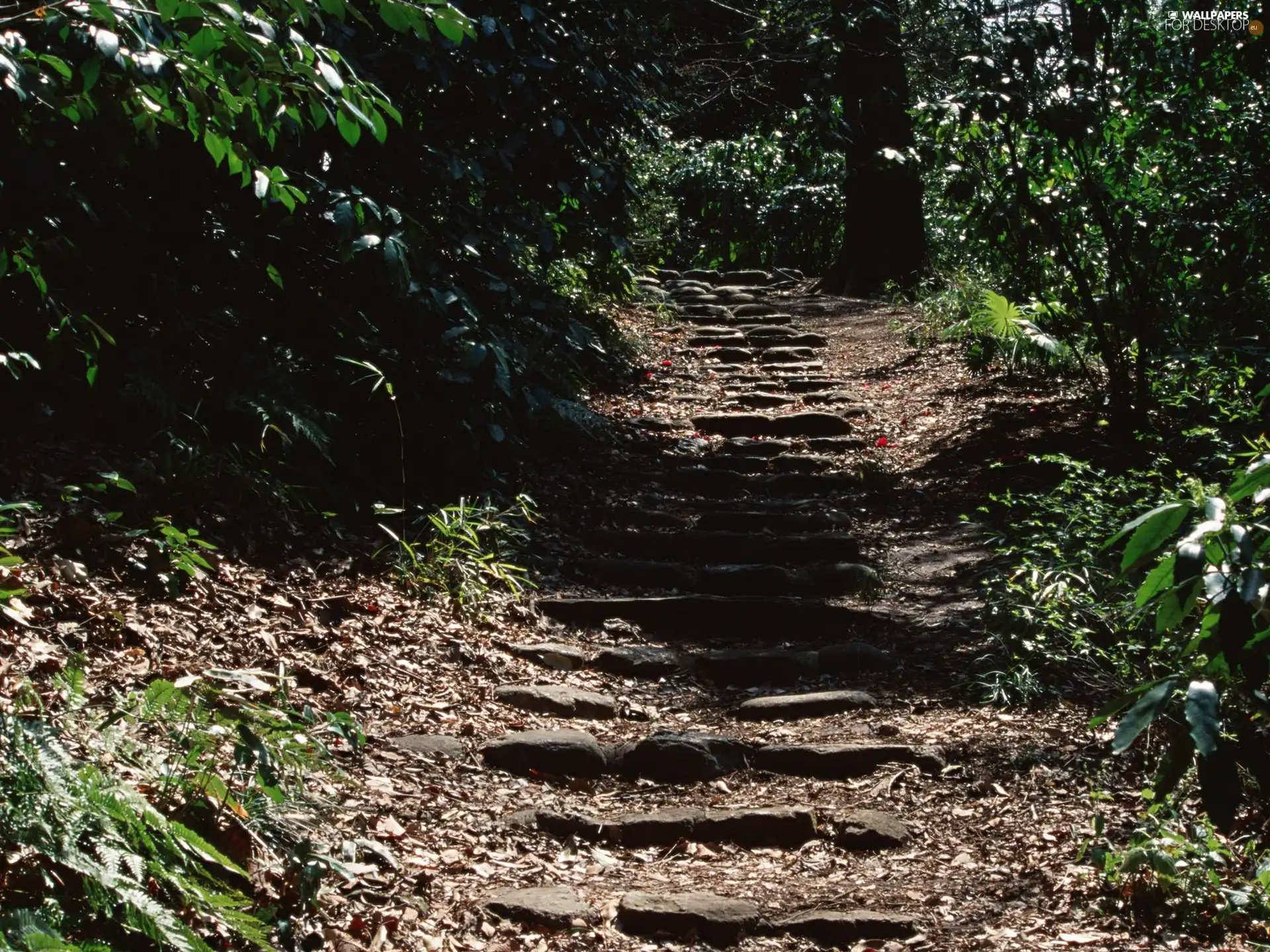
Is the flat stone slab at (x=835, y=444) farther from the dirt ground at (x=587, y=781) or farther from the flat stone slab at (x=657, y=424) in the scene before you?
the dirt ground at (x=587, y=781)

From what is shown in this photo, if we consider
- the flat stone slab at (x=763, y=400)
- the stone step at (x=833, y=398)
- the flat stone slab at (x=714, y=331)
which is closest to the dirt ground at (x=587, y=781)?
the stone step at (x=833, y=398)

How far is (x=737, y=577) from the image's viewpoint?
6047 mm

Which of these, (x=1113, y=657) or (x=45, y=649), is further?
(x=1113, y=657)

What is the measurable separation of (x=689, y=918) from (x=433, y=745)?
129 cm

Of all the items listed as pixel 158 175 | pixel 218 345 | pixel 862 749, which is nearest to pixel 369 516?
pixel 218 345

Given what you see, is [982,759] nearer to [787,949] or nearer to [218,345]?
[787,949]

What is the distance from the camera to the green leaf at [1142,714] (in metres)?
1.58

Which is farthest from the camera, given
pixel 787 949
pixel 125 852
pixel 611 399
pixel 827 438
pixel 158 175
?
pixel 611 399

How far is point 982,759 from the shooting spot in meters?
4.07

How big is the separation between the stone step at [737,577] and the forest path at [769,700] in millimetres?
15

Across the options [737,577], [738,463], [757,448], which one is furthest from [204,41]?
[757,448]

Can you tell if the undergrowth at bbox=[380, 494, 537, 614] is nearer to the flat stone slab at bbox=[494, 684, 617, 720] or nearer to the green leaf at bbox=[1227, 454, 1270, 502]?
the flat stone slab at bbox=[494, 684, 617, 720]

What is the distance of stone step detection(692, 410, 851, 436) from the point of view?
8.53 meters

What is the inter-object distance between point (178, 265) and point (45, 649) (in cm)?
232
